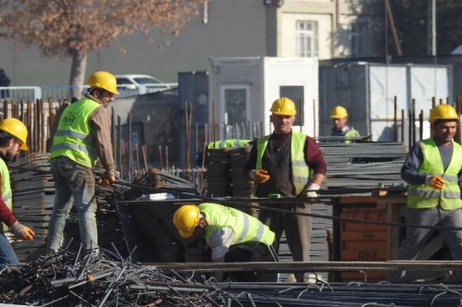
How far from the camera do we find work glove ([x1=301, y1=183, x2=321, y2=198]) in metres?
12.0

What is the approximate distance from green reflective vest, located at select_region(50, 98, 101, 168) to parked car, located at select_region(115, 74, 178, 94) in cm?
2370

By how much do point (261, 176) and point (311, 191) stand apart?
501 millimetres

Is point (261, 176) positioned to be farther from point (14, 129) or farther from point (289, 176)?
point (14, 129)

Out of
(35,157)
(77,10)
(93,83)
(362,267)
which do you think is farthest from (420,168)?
(77,10)

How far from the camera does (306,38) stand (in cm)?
4472

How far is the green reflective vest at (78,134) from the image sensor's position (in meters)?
11.8

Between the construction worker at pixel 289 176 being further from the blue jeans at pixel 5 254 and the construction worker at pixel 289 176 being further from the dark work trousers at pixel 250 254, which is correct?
the blue jeans at pixel 5 254

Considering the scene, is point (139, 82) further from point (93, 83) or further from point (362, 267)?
point (362, 267)

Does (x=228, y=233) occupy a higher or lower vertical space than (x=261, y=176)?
lower

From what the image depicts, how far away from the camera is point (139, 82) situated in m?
40.0

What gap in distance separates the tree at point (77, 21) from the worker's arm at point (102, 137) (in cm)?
2548

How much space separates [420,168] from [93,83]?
3166 millimetres

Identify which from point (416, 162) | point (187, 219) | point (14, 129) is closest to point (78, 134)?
point (14, 129)

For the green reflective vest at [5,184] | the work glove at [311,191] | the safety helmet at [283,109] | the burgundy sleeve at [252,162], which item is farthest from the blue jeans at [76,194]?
the work glove at [311,191]
